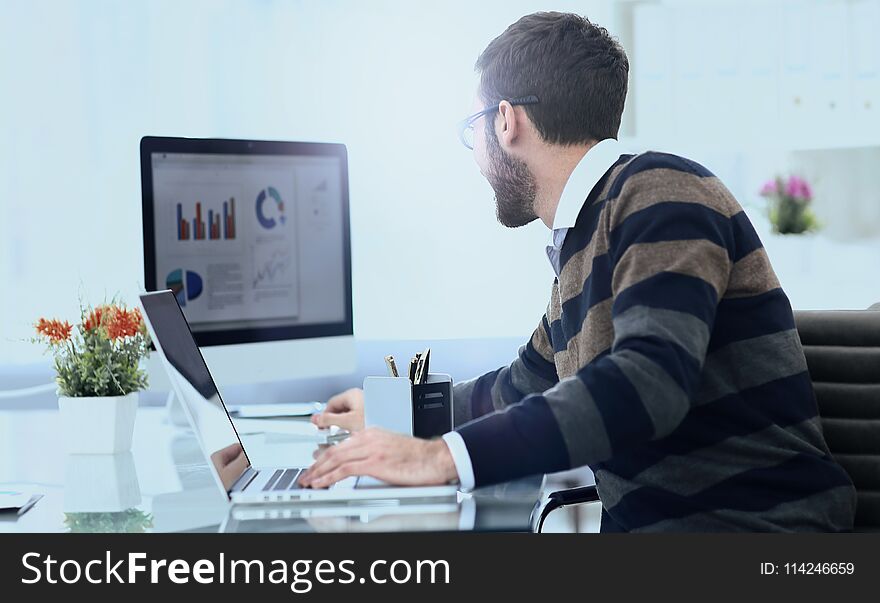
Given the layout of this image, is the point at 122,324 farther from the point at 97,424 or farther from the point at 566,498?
the point at 566,498

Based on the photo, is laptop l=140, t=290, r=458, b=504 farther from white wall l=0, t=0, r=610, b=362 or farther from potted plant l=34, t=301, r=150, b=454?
white wall l=0, t=0, r=610, b=362

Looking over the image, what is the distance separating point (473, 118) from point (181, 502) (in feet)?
2.52

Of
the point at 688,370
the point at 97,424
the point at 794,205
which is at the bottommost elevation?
the point at 97,424

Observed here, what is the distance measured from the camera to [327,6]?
3066 mm

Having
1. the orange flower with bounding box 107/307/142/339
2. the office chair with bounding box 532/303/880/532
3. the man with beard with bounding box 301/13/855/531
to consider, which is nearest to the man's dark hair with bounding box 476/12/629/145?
the man with beard with bounding box 301/13/855/531

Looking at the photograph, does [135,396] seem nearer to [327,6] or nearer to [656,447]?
[656,447]

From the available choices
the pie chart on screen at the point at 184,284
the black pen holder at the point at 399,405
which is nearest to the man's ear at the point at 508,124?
the black pen holder at the point at 399,405

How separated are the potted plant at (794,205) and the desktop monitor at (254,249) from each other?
1.57 meters

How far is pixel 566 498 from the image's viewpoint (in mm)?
1537

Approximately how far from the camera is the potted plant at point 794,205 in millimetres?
3111

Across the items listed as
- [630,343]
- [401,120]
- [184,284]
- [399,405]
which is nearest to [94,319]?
[184,284]

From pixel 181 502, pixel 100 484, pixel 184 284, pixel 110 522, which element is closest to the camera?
pixel 110 522

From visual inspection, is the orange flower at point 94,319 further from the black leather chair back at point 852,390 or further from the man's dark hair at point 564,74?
the black leather chair back at point 852,390

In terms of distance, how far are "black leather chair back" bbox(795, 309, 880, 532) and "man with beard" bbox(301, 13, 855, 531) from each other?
12 centimetres
